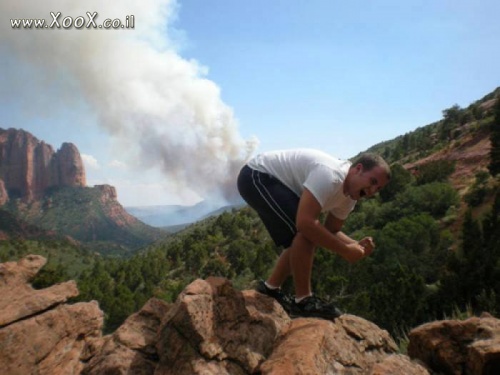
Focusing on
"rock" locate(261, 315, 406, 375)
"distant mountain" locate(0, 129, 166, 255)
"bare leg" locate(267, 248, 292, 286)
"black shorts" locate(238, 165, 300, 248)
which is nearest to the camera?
"rock" locate(261, 315, 406, 375)

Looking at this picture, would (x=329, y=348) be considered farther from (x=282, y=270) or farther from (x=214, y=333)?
(x=282, y=270)

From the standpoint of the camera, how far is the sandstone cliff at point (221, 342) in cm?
282

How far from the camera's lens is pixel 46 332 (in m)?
3.83

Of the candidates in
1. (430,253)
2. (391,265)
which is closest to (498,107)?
(430,253)

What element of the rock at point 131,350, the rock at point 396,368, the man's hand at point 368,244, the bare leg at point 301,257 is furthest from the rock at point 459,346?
the rock at point 131,350

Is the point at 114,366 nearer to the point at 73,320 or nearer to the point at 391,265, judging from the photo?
the point at 73,320

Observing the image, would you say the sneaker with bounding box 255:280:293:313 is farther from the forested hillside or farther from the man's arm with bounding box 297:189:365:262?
the forested hillside

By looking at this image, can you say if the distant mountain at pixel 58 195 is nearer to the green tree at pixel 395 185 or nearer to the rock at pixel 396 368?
the green tree at pixel 395 185

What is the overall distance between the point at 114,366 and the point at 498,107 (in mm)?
41279

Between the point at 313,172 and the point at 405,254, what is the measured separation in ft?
77.6

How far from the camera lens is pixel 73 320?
162 inches

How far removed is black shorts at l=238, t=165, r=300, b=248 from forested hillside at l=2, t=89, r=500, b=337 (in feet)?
9.75

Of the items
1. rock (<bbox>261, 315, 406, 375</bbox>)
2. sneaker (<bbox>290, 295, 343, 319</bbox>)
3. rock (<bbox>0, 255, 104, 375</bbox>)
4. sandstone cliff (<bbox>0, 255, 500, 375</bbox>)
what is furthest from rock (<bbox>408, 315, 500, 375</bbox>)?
rock (<bbox>0, 255, 104, 375</bbox>)

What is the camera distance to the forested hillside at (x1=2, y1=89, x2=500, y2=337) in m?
16.1
